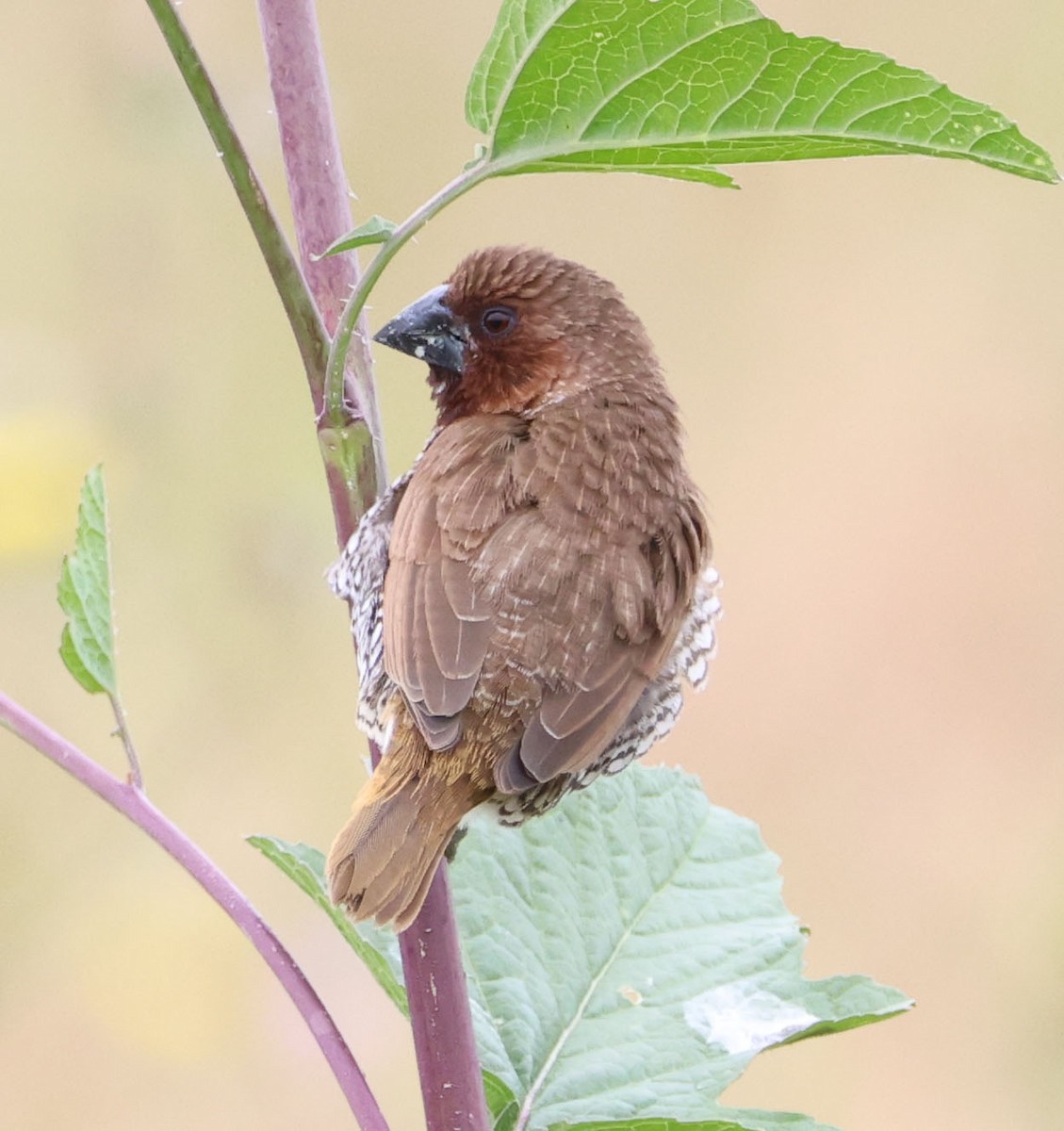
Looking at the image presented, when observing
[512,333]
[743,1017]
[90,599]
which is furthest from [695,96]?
[512,333]

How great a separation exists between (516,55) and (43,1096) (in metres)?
3.23

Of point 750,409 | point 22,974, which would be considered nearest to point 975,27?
point 750,409

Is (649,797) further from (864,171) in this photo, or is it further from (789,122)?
(864,171)

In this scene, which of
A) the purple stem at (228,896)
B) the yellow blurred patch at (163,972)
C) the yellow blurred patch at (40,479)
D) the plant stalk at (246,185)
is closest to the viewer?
the plant stalk at (246,185)

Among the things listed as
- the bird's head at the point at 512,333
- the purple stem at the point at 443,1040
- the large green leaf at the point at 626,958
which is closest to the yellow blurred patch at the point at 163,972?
the bird's head at the point at 512,333

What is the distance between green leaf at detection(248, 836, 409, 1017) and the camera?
3.95ft

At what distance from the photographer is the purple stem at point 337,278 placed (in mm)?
1083

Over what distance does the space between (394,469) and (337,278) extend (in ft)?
10.2

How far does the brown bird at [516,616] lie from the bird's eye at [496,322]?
0.11 metres

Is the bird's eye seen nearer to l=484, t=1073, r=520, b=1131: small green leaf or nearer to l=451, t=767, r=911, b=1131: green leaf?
l=451, t=767, r=911, b=1131: green leaf

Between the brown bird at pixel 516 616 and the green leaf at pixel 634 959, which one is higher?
the brown bird at pixel 516 616

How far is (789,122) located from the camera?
1.05 m

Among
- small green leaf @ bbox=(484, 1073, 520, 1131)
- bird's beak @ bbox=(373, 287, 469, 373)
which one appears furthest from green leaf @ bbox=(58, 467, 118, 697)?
bird's beak @ bbox=(373, 287, 469, 373)

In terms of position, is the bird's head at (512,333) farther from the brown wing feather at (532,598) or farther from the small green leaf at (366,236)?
the small green leaf at (366,236)
